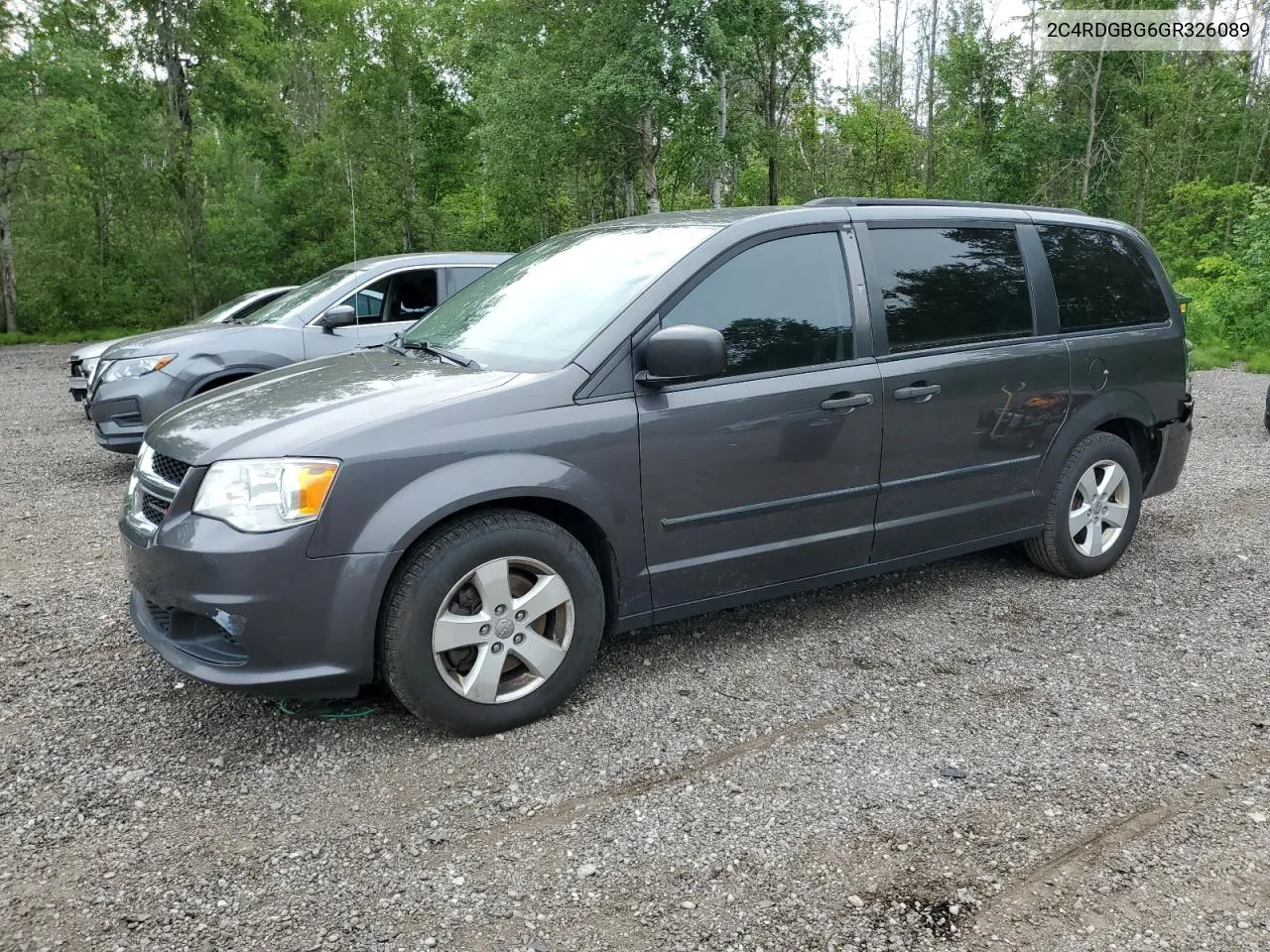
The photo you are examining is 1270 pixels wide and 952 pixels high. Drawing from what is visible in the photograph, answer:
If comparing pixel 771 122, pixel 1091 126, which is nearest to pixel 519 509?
pixel 771 122

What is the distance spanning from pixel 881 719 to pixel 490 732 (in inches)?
55.3

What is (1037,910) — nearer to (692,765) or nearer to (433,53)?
(692,765)

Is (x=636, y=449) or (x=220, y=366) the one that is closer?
(x=636, y=449)

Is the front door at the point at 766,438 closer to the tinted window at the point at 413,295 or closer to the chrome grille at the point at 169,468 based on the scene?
the chrome grille at the point at 169,468

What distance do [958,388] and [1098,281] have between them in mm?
1266

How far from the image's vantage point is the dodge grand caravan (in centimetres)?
300

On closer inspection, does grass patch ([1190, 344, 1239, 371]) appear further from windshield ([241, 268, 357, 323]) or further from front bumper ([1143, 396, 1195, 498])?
windshield ([241, 268, 357, 323])

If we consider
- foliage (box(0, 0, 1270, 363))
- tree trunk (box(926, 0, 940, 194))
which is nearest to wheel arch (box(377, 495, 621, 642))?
foliage (box(0, 0, 1270, 363))

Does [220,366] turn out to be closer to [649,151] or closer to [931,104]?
[649,151]

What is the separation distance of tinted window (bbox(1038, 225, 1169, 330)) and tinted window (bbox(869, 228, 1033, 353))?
273 mm

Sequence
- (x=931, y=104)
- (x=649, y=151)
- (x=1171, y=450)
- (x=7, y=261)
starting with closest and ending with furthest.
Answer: (x=1171, y=450)
(x=7, y=261)
(x=649, y=151)
(x=931, y=104)

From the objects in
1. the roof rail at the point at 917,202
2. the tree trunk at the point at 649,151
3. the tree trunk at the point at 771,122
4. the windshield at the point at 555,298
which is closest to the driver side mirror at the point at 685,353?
the windshield at the point at 555,298

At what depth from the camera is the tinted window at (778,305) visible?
3633 mm

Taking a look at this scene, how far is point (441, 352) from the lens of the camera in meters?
3.91
